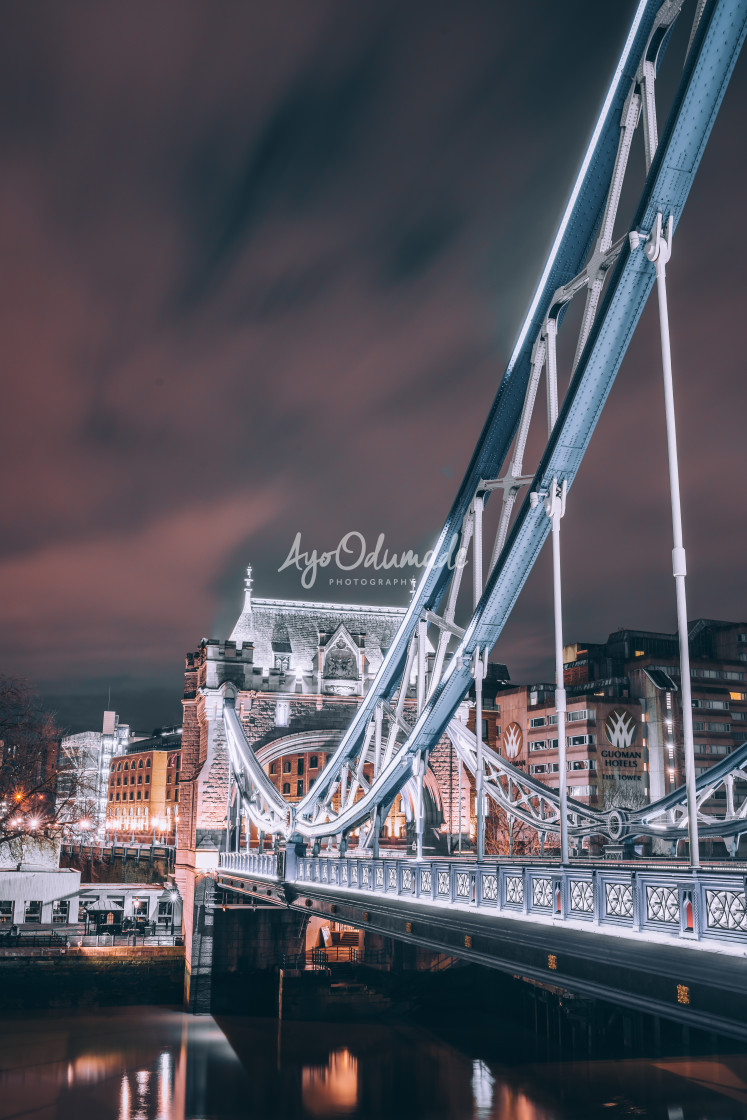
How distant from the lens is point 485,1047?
31781 mm

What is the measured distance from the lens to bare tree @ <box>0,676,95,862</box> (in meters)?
39.6

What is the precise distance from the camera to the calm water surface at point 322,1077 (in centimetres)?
2509

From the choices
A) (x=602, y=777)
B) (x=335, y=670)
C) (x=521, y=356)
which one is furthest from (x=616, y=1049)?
(x=602, y=777)

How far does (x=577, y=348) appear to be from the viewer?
611 inches

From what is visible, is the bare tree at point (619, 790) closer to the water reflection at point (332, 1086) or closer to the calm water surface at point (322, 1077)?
the calm water surface at point (322, 1077)

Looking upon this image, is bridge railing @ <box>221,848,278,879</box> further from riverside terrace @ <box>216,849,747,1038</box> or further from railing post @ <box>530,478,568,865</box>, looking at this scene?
railing post @ <box>530,478,568,865</box>

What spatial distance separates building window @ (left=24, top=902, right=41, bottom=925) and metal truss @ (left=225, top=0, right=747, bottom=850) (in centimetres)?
2681

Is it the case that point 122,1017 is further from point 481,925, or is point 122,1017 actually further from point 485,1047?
point 481,925

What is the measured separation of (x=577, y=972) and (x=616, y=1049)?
24.0m

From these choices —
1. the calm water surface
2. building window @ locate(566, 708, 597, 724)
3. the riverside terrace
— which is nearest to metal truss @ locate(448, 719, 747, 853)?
the riverside terrace

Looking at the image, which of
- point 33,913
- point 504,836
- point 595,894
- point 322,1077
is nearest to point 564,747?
point 595,894

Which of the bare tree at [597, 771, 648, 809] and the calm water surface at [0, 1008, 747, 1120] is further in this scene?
the bare tree at [597, 771, 648, 809]

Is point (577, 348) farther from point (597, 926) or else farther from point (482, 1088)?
point (482, 1088)

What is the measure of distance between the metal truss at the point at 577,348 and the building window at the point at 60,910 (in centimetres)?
2670
